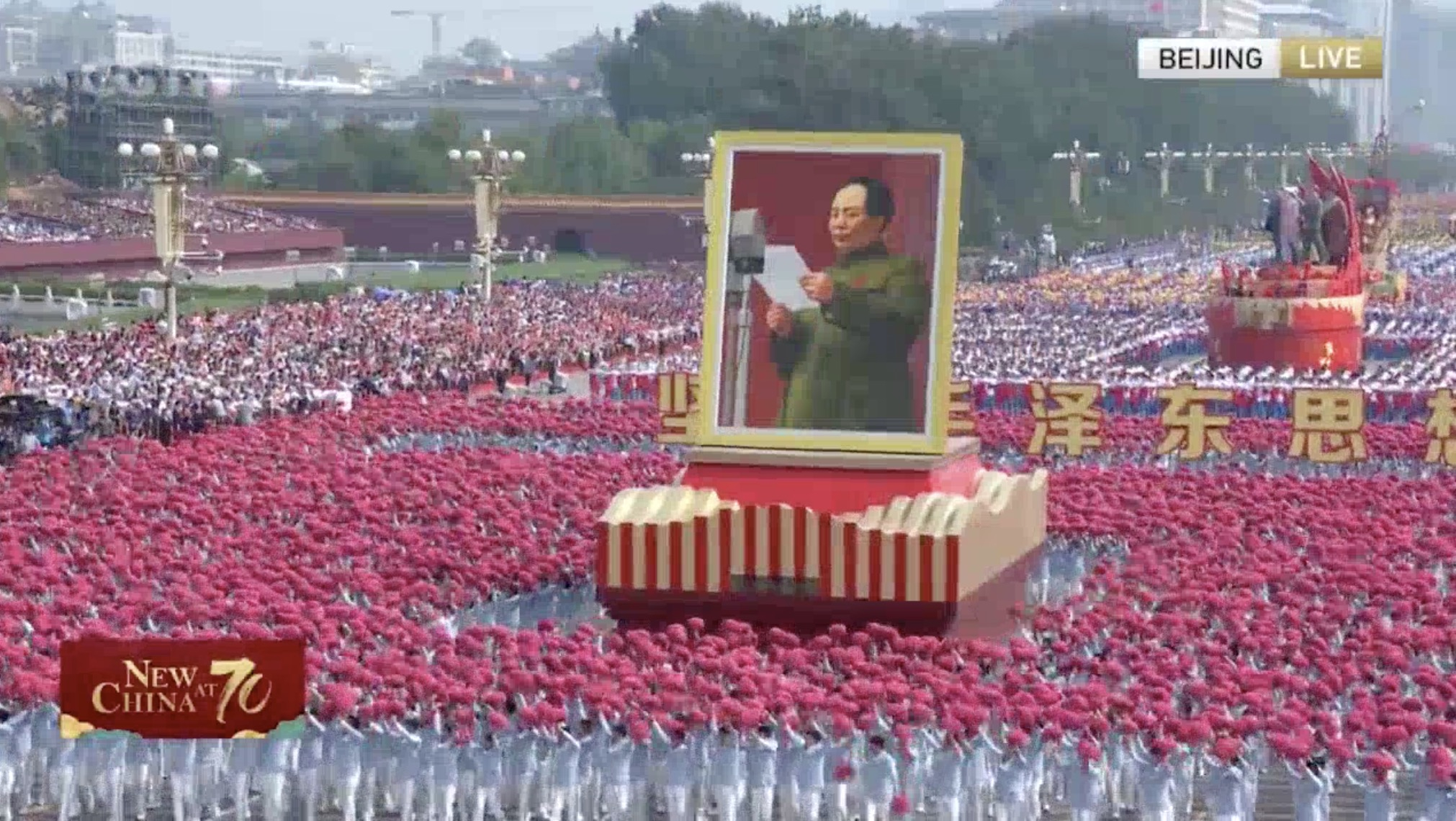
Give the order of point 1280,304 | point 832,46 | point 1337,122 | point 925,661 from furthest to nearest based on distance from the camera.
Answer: point 1337,122, point 832,46, point 1280,304, point 925,661

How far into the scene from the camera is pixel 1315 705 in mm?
19812

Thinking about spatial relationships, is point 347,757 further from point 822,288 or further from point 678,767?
point 822,288

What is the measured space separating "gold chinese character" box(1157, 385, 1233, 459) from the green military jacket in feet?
39.2

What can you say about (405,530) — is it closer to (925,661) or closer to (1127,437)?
(925,661)

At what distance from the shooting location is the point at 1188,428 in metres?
37.3

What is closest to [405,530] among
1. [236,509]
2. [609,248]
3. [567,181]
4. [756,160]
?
[236,509]

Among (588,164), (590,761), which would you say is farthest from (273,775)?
(588,164)

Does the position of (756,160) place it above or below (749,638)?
above

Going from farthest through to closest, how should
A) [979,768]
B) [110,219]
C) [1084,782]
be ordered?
[110,219] → [979,768] → [1084,782]

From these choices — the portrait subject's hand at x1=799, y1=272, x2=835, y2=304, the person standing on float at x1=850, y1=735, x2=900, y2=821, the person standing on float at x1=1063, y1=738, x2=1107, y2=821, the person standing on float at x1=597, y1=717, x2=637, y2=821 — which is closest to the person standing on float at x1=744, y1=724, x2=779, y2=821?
the person standing on float at x1=850, y1=735, x2=900, y2=821

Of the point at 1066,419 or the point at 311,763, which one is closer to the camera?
the point at 311,763

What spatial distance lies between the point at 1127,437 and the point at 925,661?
18578 millimetres

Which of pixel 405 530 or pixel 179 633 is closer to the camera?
pixel 179 633

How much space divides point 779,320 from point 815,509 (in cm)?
189
